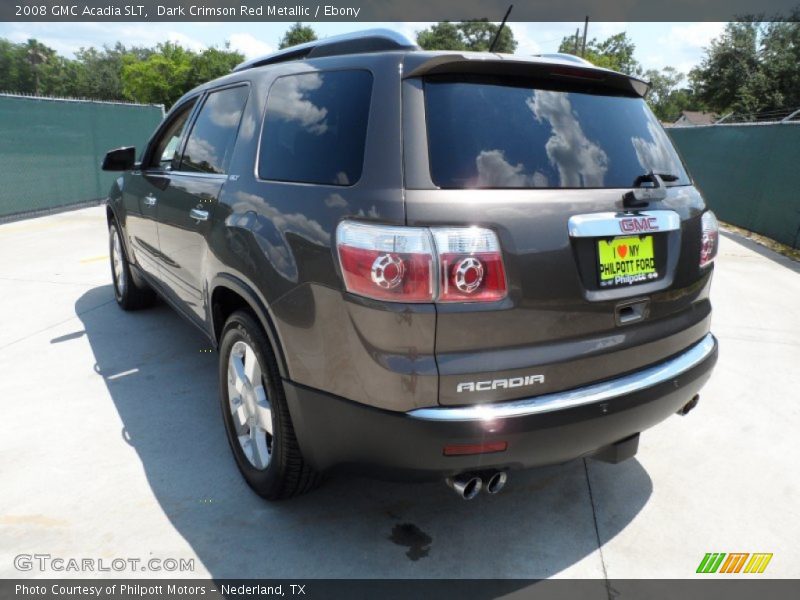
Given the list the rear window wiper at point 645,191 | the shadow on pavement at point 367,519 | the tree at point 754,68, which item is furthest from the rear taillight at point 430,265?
the tree at point 754,68

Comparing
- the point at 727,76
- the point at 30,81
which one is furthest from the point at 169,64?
the point at 30,81

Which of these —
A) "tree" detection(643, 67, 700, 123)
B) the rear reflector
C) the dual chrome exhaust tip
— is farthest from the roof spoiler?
"tree" detection(643, 67, 700, 123)

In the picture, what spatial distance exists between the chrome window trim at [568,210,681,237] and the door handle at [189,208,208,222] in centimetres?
188

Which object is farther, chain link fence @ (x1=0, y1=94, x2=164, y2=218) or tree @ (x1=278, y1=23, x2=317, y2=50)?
tree @ (x1=278, y1=23, x2=317, y2=50)

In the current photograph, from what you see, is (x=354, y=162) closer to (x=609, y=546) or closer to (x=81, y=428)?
(x=609, y=546)

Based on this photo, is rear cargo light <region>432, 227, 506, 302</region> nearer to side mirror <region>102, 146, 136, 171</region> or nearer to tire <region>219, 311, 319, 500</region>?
tire <region>219, 311, 319, 500</region>

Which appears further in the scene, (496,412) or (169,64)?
(169,64)

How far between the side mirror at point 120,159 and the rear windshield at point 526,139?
127 inches

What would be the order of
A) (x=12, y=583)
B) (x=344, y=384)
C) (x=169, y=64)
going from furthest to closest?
(x=169, y=64) → (x=12, y=583) → (x=344, y=384)

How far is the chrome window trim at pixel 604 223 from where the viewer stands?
199 cm

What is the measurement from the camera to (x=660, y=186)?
2.30 metres

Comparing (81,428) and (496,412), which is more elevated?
(496,412)

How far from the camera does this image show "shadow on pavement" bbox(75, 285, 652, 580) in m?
2.28

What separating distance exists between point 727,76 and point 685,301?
4080 centimetres
